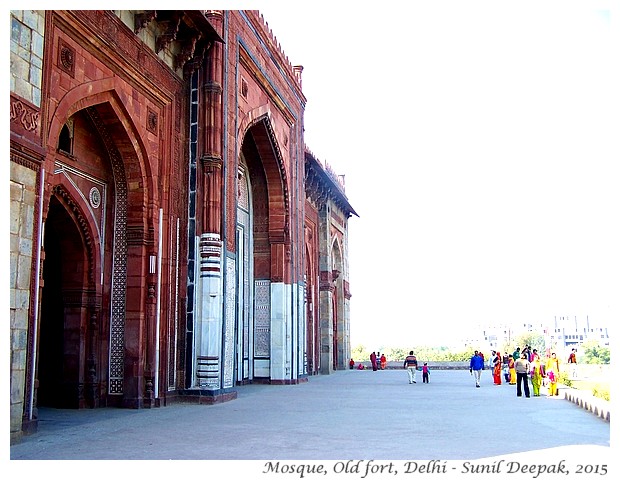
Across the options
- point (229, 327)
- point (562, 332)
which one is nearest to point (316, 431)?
point (229, 327)

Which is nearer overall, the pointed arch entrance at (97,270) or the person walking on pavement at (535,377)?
the pointed arch entrance at (97,270)

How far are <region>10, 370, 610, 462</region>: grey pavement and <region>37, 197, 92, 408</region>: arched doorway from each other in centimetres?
53

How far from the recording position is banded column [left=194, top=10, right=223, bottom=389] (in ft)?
38.3

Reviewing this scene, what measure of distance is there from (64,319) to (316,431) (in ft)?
16.7

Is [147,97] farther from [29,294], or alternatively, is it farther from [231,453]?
[231,453]

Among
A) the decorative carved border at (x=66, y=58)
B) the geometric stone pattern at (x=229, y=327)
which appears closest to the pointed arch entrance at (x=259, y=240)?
the geometric stone pattern at (x=229, y=327)

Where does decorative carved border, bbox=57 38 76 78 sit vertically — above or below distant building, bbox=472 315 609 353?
above

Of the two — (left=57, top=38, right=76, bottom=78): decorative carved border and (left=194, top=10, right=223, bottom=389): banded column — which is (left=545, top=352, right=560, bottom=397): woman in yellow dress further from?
(left=57, top=38, right=76, bottom=78): decorative carved border

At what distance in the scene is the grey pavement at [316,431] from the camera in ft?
20.3

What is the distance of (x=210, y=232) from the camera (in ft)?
39.5

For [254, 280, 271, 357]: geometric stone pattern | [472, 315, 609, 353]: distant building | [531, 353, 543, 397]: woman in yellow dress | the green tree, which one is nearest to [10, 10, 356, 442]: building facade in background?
[254, 280, 271, 357]: geometric stone pattern

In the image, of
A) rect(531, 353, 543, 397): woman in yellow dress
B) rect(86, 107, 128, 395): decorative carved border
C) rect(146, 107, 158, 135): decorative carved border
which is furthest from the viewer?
rect(531, 353, 543, 397): woman in yellow dress

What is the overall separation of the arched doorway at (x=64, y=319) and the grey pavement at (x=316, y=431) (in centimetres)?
53

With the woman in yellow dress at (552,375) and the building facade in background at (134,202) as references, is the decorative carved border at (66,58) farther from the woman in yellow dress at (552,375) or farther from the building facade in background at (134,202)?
the woman in yellow dress at (552,375)
